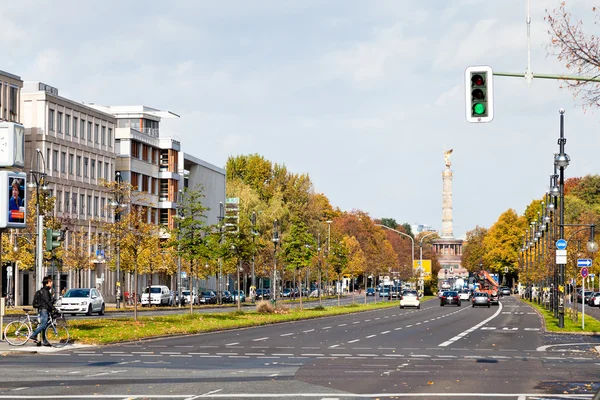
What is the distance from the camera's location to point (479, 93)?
71.2 ft

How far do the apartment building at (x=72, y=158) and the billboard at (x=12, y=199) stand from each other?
53.6 meters

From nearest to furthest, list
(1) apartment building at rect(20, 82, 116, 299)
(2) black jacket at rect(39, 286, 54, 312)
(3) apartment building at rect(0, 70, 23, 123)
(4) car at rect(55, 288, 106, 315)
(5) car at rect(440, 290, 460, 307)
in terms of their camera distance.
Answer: (2) black jacket at rect(39, 286, 54, 312)
(4) car at rect(55, 288, 106, 315)
(3) apartment building at rect(0, 70, 23, 123)
(1) apartment building at rect(20, 82, 116, 299)
(5) car at rect(440, 290, 460, 307)

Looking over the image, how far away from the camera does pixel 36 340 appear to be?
28.7m

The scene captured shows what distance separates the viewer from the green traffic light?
21595 mm

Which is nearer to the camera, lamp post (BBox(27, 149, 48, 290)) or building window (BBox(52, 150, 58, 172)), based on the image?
lamp post (BBox(27, 149, 48, 290))

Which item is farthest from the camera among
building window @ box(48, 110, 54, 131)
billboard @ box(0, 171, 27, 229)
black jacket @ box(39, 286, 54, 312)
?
building window @ box(48, 110, 54, 131)

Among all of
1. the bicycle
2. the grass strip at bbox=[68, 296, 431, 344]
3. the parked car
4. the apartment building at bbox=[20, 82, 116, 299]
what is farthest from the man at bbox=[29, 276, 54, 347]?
the parked car

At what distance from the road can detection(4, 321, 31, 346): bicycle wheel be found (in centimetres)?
211

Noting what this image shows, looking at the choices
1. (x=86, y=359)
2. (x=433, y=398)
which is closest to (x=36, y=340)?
(x=86, y=359)

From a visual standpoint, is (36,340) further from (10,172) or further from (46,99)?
(46,99)

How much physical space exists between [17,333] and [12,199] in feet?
13.0

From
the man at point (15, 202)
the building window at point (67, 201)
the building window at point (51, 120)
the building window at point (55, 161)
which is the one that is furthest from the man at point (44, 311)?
the building window at point (67, 201)

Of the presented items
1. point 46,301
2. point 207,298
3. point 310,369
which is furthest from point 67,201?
point 310,369

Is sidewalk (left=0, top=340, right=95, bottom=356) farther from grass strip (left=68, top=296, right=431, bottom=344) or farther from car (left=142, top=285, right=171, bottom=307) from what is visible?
car (left=142, top=285, right=171, bottom=307)
